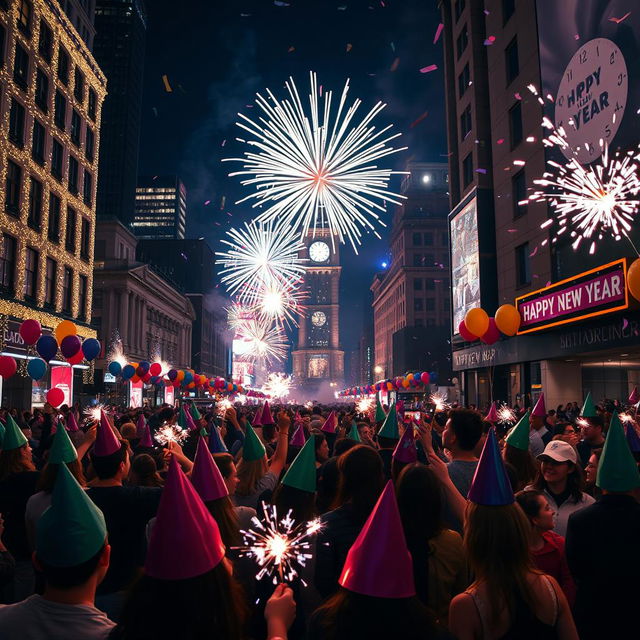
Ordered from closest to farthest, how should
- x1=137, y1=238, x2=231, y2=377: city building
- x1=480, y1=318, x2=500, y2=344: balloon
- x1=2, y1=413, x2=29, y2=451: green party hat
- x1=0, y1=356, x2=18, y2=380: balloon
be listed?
x1=2, y1=413, x2=29, y2=451: green party hat < x1=0, y1=356, x2=18, y2=380: balloon < x1=480, y1=318, x2=500, y2=344: balloon < x1=137, y1=238, x2=231, y2=377: city building

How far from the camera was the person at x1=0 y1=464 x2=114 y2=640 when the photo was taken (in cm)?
240

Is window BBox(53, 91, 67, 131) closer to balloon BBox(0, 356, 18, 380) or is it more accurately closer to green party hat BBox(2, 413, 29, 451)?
balloon BBox(0, 356, 18, 380)

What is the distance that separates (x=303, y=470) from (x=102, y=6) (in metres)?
136

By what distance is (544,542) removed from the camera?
4.08 meters

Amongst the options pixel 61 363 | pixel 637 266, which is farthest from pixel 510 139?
pixel 61 363

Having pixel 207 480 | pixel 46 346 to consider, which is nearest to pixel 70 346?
pixel 46 346

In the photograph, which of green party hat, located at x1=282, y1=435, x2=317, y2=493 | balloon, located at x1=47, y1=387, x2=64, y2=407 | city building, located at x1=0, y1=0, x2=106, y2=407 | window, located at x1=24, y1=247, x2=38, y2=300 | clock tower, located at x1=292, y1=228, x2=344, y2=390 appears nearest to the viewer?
green party hat, located at x1=282, y1=435, x2=317, y2=493

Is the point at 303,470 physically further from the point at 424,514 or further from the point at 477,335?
the point at 477,335

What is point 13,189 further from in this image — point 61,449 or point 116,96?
point 116,96

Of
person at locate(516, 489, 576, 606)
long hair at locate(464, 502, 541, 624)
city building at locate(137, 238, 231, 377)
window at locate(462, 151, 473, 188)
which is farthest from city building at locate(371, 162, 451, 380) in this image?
long hair at locate(464, 502, 541, 624)

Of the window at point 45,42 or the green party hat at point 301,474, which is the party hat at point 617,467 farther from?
the window at point 45,42

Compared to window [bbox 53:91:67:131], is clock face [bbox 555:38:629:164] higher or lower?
lower

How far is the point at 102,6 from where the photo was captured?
4619 inches

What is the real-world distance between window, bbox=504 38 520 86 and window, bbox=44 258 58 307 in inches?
1120
